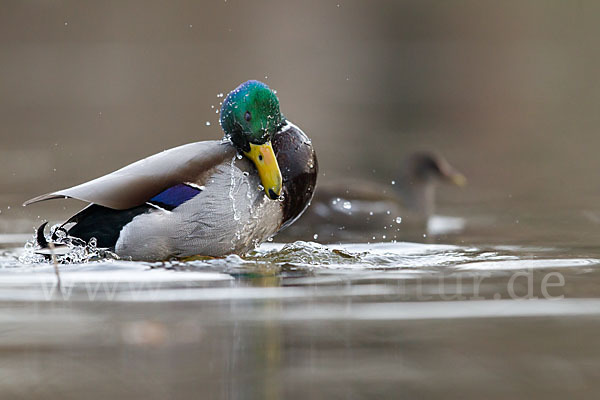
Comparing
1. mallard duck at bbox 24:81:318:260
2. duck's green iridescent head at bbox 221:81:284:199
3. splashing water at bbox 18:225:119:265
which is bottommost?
splashing water at bbox 18:225:119:265

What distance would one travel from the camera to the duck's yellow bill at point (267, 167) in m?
5.26

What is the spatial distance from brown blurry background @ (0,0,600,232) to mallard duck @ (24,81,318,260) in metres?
1.49

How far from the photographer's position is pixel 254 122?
5402 millimetres

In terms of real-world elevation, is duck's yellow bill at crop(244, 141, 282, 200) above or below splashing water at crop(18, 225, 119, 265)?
above

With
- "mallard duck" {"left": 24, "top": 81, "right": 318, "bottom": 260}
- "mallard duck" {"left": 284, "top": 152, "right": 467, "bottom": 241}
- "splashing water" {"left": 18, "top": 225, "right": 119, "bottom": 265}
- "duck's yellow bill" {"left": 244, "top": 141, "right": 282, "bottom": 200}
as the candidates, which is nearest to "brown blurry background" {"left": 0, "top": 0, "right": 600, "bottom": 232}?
"mallard duck" {"left": 284, "top": 152, "right": 467, "bottom": 241}

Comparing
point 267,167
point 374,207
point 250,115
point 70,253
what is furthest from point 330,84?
point 70,253

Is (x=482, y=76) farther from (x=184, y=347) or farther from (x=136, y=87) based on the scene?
(x=184, y=347)

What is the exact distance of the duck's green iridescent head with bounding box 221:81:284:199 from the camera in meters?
5.34

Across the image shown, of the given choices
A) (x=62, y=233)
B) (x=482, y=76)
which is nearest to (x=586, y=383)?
(x=62, y=233)

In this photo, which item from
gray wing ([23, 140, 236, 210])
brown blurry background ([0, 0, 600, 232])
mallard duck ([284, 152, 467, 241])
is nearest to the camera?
gray wing ([23, 140, 236, 210])

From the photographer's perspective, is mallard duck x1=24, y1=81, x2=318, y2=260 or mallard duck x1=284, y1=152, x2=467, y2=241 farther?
mallard duck x1=284, y1=152, x2=467, y2=241

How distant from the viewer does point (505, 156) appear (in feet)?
34.6

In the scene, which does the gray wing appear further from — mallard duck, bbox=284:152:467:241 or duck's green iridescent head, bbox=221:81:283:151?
mallard duck, bbox=284:152:467:241

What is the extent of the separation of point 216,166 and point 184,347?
73.6 inches
